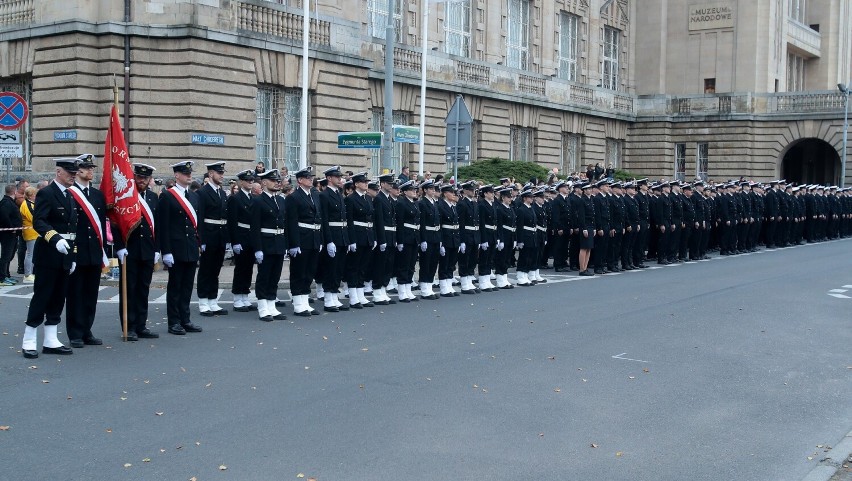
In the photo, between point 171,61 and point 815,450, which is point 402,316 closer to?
point 815,450

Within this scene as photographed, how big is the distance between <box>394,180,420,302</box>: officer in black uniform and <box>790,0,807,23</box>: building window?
47.3 metres

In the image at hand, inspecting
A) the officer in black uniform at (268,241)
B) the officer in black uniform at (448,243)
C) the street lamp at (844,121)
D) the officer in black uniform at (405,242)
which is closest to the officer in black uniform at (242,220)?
the officer in black uniform at (268,241)

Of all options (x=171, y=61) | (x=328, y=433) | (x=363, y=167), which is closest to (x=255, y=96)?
(x=171, y=61)

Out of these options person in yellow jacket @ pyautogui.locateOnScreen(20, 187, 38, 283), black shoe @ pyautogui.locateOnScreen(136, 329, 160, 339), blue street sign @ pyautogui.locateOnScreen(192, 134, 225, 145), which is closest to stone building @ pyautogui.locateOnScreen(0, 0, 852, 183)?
blue street sign @ pyautogui.locateOnScreen(192, 134, 225, 145)

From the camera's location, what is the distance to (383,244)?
628 inches

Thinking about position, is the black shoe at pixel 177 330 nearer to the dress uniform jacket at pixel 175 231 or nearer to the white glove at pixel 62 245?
the dress uniform jacket at pixel 175 231

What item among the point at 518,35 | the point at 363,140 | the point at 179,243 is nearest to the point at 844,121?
the point at 518,35

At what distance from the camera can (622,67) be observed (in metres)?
53.2

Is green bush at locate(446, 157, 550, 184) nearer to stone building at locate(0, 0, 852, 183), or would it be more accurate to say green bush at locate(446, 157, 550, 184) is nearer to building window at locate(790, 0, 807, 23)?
stone building at locate(0, 0, 852, 183)

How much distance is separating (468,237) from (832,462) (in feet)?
35.4

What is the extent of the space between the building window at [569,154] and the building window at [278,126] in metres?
19.1

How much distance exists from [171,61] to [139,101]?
3.96ft

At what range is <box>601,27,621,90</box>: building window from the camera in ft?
169

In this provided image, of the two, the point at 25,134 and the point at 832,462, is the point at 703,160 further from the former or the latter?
the point at 832,462
